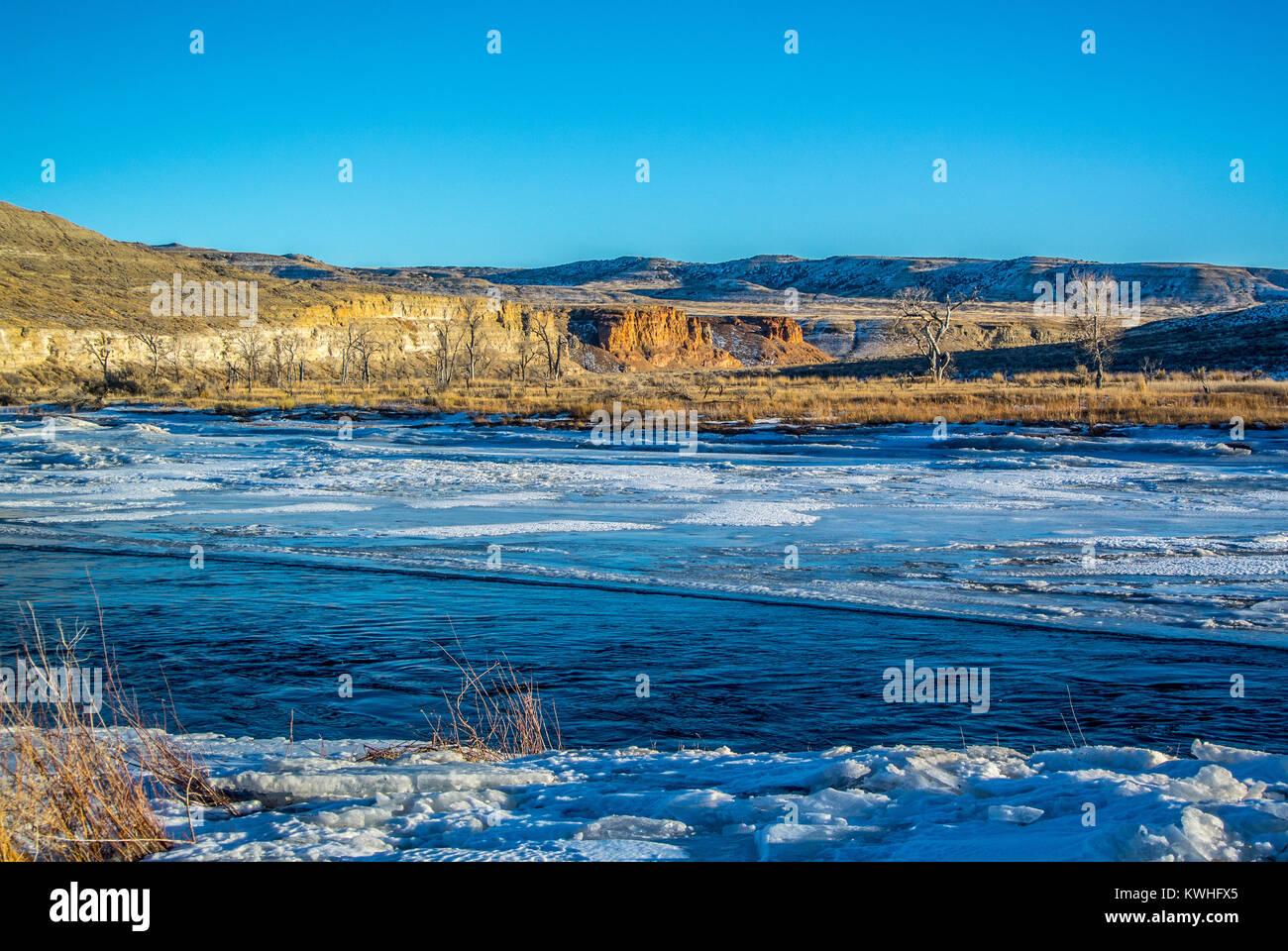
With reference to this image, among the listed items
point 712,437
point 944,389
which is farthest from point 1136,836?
point 944,389

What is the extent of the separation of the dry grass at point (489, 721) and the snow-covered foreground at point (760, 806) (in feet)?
0.68

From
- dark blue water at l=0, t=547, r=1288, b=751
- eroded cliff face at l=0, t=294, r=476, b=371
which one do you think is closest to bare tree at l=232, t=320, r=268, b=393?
eroded cliff face at l=0, t=294, r=476, b=371

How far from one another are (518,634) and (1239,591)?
21.1 ft

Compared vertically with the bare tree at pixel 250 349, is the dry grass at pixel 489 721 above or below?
below

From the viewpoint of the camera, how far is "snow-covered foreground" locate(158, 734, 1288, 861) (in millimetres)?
3717

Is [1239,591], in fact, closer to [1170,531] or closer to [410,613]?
[1170,531]

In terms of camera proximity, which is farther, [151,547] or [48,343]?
[48,343]

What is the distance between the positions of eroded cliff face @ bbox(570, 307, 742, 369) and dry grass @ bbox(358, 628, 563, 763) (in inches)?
3761

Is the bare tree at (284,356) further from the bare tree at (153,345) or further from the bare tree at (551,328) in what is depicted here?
the bare tree at (551,328)

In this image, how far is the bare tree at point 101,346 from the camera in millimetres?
Answer: 60625

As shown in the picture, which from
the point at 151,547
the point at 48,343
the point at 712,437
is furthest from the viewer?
the point at 48,343

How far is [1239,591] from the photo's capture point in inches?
381
